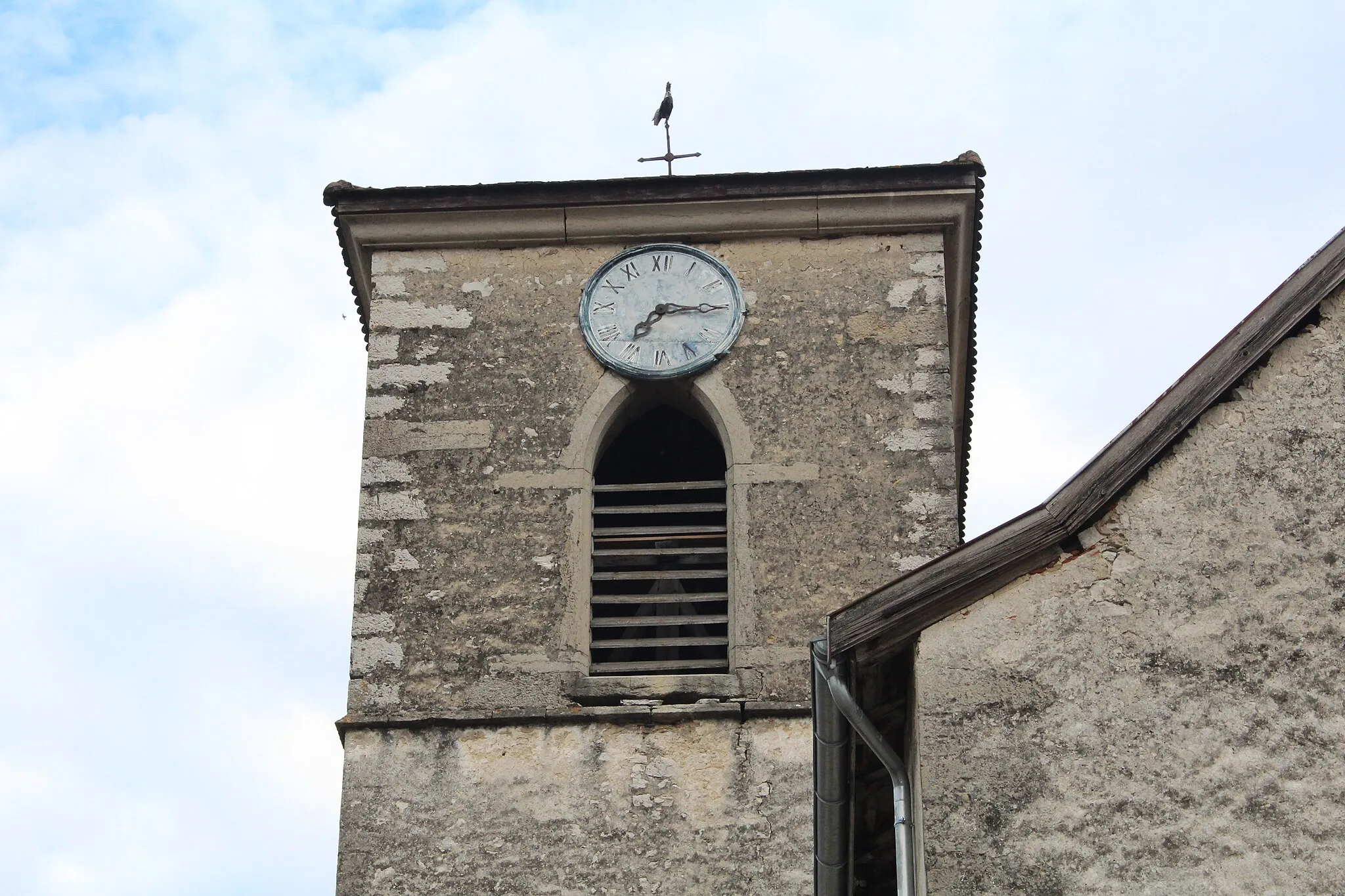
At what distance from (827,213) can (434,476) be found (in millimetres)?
2628

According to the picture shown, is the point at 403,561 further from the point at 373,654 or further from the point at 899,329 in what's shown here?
the point at 899,329

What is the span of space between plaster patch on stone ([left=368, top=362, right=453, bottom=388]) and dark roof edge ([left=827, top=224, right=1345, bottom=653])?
223 inches

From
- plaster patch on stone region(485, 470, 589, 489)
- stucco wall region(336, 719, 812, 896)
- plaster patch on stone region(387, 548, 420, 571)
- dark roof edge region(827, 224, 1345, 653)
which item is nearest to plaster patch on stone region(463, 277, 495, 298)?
plaster patch on stone region(485, 470, 589, 489)

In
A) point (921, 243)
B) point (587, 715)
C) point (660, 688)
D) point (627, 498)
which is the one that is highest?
point (921, 243)

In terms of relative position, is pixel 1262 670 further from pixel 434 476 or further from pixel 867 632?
pixel 434 476

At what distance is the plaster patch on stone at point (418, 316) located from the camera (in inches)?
528

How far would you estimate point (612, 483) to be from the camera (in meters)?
13.6

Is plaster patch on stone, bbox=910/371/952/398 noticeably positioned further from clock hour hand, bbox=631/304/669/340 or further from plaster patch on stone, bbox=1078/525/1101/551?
plaster patch on stone, bbox=1078/525/1101/551

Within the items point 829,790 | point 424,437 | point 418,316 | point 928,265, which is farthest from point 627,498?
point 829,790

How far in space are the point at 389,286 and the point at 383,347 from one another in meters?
0.42

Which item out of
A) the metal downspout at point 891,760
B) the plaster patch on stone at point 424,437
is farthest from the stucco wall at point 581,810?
the metal downspout at point 891,760

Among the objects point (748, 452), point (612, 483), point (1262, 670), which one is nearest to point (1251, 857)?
point (1262, 670)

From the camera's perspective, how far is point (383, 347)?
13344 millimetres

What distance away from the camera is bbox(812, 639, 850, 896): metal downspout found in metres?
8.14
